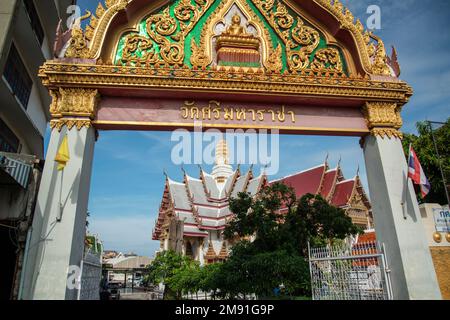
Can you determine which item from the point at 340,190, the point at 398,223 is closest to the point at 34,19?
the point at 398,223

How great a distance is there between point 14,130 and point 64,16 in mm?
6098

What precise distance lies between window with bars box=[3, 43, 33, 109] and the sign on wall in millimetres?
12199

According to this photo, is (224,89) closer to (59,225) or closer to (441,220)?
(59,225)

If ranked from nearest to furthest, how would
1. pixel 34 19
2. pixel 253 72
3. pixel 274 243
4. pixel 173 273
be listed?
pixel 253 72 < pixel 274 243 < pixel 34 19 < pixel 173 273

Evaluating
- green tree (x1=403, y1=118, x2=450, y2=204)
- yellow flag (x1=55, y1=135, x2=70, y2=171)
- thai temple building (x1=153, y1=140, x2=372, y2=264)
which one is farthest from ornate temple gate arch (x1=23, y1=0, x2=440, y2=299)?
thai temple building (x1=153, y1=140, x2=372, y2=264)

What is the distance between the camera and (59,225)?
207 inches

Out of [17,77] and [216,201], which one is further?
[216,201]

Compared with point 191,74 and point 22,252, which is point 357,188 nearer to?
point 191,74

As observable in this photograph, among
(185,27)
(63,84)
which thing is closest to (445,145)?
(185,27)

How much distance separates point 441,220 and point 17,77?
13237 millimetres

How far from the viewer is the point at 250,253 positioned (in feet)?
37.0

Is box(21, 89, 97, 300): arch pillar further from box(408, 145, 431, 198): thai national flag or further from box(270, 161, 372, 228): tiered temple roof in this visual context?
box(270, 161, 372, 228): tiered temple roof

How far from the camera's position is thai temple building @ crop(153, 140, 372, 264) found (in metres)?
27.9

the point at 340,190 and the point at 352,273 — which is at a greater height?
the point at 340,190
